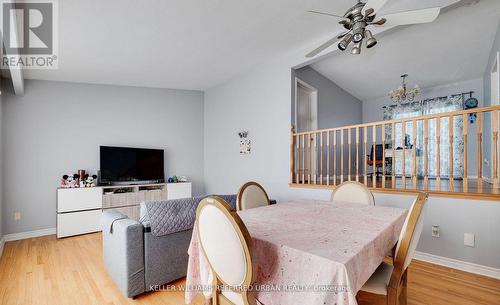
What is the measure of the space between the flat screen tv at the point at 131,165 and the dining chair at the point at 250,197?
3.16 m

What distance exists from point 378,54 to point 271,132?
2.44 m

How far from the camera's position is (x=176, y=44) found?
3281 millimetres

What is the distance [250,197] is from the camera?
2.27m

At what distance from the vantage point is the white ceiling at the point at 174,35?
8.27ft

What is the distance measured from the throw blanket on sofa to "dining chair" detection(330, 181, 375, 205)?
1474 millimetres

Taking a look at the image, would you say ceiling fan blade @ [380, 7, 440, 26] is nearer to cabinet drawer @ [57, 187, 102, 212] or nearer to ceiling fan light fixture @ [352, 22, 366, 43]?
ceiling fan light fixture @ [352, 22, 366, 43]

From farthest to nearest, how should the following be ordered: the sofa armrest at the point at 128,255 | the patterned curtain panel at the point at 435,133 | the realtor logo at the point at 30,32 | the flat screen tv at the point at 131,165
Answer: the patterned curtain panel at the point at 435,133, the flat screen tv at the point at 131,165, the realtor logo at the point at 30,32, the sofa armrest at the point at 128,255

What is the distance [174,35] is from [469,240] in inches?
156

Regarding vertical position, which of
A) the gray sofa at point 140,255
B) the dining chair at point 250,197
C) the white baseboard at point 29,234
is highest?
the dining chair at point 250,197

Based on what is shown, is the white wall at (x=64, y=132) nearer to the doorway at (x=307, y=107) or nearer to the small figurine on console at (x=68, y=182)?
the small figurine on console at (x=68, y=182)

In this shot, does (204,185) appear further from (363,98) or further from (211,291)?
(363,98)

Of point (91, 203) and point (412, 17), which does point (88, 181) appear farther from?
point (412, 17)

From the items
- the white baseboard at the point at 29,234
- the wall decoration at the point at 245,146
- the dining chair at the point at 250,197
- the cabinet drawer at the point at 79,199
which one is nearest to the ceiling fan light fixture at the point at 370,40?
the dining chair at the point at 250,197

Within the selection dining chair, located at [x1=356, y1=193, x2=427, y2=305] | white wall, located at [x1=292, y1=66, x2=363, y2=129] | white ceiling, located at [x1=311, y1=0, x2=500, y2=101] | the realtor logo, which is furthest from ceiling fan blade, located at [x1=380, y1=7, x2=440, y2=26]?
the realtor logo
